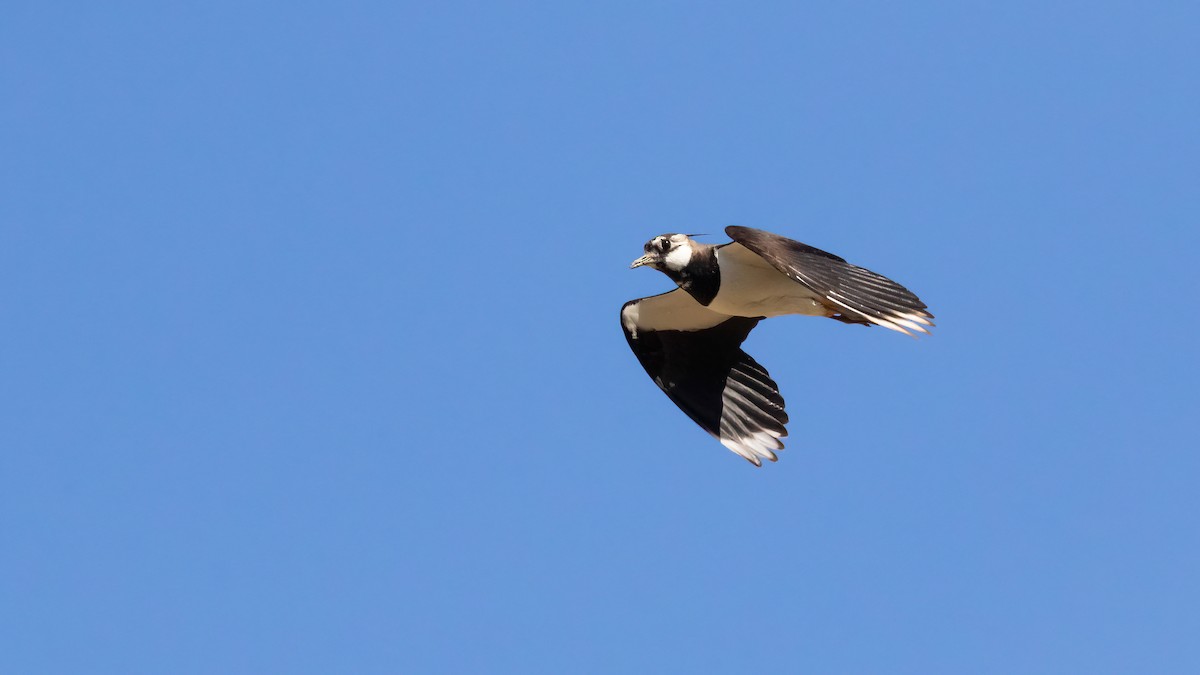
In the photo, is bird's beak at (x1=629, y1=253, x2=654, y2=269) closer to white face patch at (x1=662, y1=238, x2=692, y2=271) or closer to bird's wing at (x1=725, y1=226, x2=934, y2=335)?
white face patch at (x1=662, y1=238, x2=692, y2=271)

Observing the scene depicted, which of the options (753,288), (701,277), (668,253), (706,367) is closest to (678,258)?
(668,253)

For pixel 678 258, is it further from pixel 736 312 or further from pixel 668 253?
pixel 736 312

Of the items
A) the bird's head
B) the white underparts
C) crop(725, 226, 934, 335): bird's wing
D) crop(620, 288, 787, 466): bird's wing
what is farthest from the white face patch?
crop(725, 226, 934, 335): bird's wing

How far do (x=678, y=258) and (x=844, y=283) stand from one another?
1.67m

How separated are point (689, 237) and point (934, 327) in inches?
92.8

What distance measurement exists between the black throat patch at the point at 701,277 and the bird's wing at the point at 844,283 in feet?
2.87

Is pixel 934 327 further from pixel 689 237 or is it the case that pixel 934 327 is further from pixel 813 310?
pixel 689 237

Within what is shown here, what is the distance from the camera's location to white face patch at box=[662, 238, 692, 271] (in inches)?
452

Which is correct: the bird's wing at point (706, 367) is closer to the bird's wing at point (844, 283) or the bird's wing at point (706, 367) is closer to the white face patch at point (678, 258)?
the white face patch at point (678, 258)

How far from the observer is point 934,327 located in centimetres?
1015

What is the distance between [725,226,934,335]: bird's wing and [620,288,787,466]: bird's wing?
67.5 inches

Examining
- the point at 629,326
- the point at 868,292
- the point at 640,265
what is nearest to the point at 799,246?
the point at 868,292

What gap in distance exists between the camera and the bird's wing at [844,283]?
32.6 ft

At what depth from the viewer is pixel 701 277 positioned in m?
11.5
